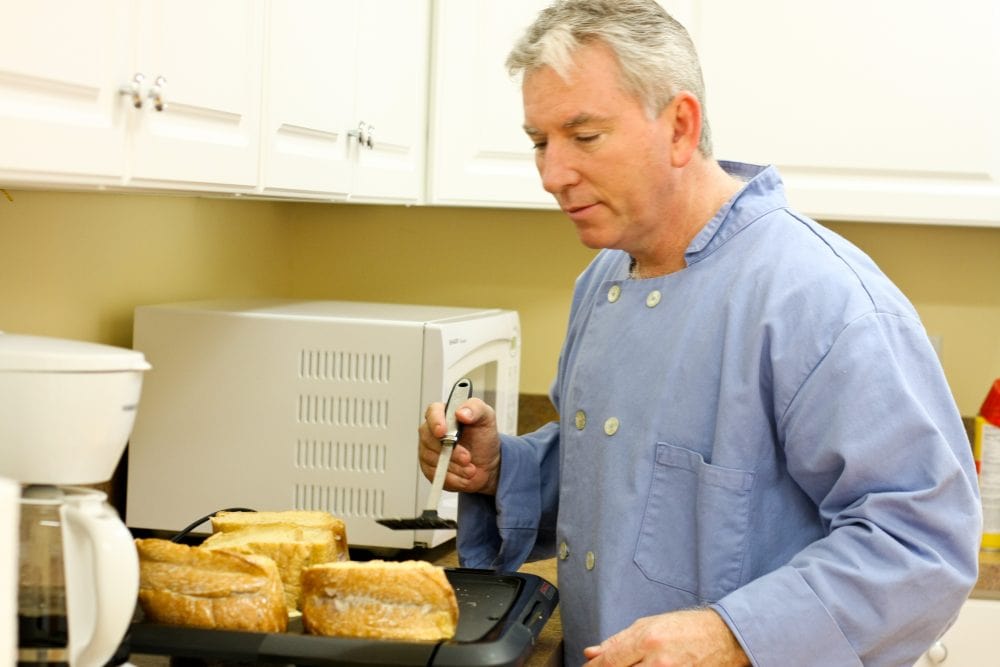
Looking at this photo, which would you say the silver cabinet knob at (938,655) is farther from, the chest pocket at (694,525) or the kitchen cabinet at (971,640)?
the chest pocket at (694,525)

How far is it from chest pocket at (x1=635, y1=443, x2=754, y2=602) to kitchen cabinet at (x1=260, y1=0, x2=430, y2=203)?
636mm

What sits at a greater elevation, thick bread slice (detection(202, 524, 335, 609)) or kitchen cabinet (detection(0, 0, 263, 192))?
kitchen cabinet (detection(0, 0, 263, 192))

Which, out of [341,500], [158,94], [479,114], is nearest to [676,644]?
[158,94]

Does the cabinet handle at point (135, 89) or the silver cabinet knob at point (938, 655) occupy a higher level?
the cabinet handle at point (135, 89)

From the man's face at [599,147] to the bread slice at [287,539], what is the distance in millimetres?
405

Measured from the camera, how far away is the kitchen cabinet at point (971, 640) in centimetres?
223

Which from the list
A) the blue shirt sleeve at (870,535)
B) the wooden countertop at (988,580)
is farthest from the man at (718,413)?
the wooden countertop at (988,580)

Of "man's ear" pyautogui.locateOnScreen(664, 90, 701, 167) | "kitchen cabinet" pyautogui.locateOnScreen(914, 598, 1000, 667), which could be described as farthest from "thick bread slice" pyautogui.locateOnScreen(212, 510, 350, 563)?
"kitchen cabinet" pyautogui.locateOnScreen(914, 598, 1000, 667)

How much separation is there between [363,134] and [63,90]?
2.83ft

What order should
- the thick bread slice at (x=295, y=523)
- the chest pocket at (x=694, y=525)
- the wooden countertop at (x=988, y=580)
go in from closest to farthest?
the chest pocket at (x=694, y=525), the thick bread slice at (x=295, y=523), the wooden countertop at (x=988, y=580)

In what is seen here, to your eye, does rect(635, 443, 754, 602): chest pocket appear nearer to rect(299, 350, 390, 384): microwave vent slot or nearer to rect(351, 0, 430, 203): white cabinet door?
rect(299, 350, 390, 384): microwave vent slot

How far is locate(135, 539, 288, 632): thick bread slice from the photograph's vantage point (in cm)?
114

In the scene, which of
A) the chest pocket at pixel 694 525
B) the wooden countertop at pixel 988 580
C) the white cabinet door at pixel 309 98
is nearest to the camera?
the chest pocket at pixel 694 525

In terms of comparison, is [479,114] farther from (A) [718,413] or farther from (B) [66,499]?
(B) [66,499]
